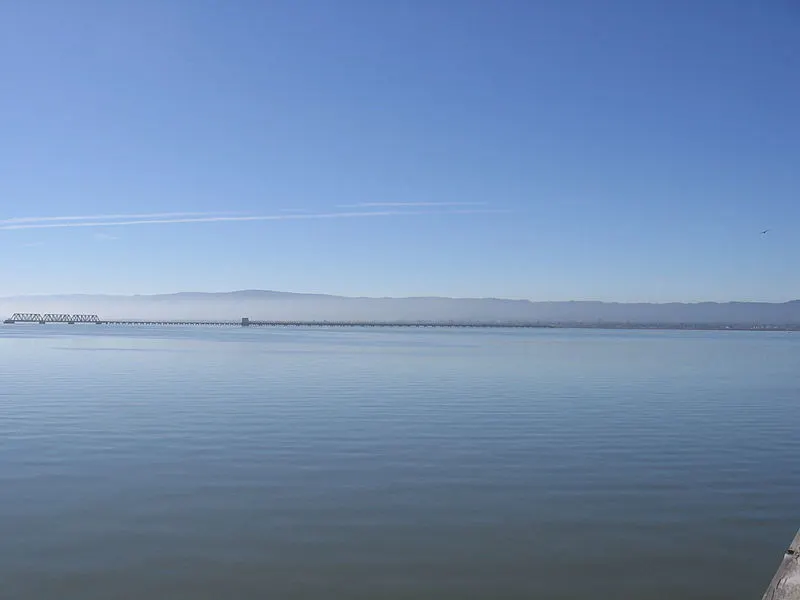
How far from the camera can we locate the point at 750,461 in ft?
51.9

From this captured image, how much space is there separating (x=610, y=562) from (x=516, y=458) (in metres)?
6.43

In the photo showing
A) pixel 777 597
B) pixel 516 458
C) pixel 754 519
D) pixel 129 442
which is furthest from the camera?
pixel 129 442

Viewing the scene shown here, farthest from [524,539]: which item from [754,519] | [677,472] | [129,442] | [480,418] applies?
[480,418]

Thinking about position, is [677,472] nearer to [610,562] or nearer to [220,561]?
[610,562]

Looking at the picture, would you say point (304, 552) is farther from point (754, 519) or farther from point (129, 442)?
point (129, 442)

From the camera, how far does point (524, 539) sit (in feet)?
33.2

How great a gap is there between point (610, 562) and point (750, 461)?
7.93 metres

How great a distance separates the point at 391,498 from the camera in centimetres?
1211

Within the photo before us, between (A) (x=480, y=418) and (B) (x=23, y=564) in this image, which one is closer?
(B) (x=23, y=564)

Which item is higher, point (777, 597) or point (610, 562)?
point (777, 597)

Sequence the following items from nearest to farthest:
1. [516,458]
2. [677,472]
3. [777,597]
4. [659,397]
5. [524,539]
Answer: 1. [777,597]
2. [524,539]
3. [677,472]
4. [516,458]
5. [659,397]

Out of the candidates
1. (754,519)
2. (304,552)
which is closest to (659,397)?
(754,519)

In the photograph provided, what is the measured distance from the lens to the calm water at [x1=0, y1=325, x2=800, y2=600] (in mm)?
8688

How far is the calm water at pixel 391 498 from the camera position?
8.69 metres
